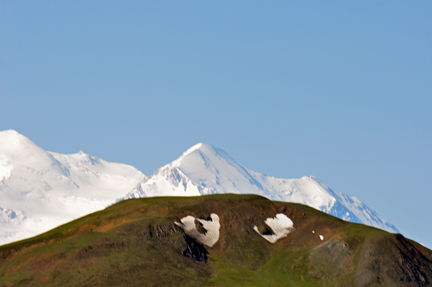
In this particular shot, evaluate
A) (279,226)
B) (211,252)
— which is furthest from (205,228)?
(279,226)

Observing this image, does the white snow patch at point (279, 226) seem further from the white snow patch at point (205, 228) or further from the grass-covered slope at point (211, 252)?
the white snow patch at point (205, 228)

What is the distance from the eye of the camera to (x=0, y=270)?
134625 millimetres

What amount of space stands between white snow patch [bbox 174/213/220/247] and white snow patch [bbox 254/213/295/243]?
10.9 meters

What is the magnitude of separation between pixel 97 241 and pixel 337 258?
175 ft

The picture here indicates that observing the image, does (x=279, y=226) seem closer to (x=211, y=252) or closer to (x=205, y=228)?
(x=205, y=228)

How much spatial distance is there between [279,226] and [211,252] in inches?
906

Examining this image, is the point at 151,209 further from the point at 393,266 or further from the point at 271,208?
the point at 393,266

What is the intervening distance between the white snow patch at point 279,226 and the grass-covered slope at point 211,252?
131 cm

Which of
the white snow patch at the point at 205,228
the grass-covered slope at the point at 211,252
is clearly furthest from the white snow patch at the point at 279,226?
the white snow patch at the point at 205,228

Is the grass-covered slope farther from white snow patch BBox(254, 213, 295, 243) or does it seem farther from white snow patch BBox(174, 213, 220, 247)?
white snow patch BBox(174, 213, 220, 247)

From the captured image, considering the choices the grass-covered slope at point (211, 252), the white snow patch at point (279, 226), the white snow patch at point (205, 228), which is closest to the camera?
the grass-covered slope at point (211, 252)

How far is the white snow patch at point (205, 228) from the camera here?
157 meters

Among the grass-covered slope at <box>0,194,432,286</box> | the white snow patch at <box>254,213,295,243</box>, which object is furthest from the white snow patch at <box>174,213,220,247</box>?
the white snow patch at <box>254,213,295,243</box>

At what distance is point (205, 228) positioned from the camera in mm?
160750
